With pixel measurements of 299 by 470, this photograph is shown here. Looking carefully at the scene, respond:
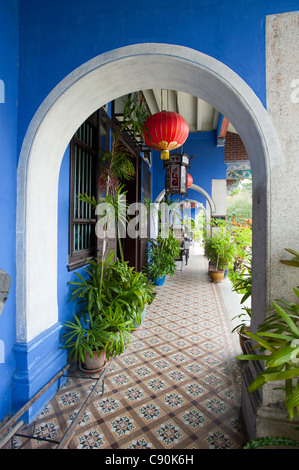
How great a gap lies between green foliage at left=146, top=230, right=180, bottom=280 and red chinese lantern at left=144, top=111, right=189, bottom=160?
2797 millimetres

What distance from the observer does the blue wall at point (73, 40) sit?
1492 mm

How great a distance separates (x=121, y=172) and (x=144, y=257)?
3.09 m

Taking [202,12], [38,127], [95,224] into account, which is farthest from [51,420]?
[202,12]

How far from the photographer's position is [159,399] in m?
1.95

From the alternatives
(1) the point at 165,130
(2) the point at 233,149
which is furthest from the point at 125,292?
(2) the point at 233,149

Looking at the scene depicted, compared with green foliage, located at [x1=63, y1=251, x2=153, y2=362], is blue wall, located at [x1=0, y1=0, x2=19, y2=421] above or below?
above

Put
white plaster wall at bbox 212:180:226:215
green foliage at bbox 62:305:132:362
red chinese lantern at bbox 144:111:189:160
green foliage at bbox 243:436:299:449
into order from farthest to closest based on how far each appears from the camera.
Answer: white plaster wall at bbox 212:180:226:215 → red chinese lantern at bbox 144:111:189:160 → green foliage at bbox 62:305:132:362 → green foliage at bbox 243:436:299:449

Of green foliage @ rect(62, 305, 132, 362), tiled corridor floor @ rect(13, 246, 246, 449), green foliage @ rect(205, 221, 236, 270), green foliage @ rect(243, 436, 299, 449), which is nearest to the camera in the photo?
green foliage @ rect(243, 436, 299, 449)

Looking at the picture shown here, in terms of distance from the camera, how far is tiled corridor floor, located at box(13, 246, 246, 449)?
62.1 inches

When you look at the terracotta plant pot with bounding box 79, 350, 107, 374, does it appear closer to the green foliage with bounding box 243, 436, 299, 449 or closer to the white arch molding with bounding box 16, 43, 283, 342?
the white arch molding with bounding box 16, 43, 283, 342

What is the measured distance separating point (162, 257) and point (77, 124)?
3832 mm

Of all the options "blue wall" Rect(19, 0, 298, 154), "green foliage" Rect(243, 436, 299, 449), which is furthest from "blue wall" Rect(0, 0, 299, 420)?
"green foliage" Rect(243, 436, 299, 449)

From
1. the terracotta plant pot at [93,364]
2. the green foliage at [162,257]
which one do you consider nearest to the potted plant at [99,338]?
the terracotta plant pot at [93,364]

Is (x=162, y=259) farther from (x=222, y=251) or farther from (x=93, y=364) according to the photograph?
(x=93, y=364)
